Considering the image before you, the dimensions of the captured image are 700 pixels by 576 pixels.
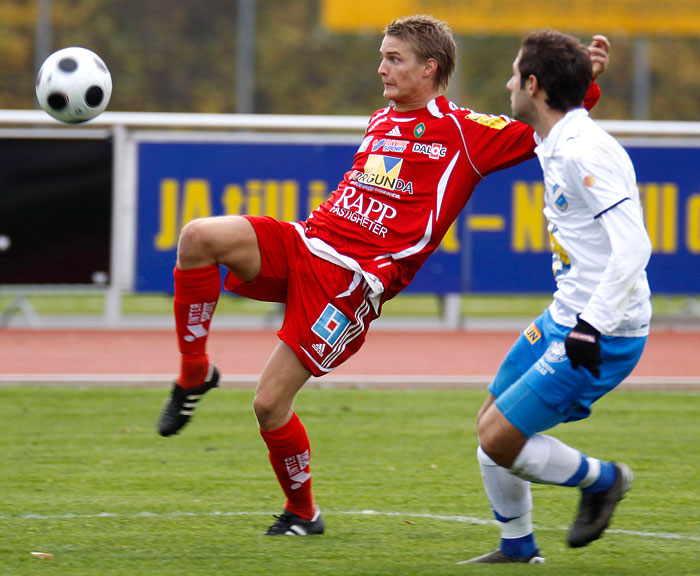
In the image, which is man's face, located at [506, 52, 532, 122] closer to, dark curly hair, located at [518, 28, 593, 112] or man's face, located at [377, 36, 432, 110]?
dark curly hair, located at [518, 28, 593, 112]

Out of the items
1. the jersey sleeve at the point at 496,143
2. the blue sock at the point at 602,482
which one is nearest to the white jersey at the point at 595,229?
the blue sock at the point at 602,482

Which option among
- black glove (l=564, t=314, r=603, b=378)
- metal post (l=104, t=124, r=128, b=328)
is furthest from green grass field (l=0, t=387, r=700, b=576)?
metal post (l=104, t=124, r=128, b=328)

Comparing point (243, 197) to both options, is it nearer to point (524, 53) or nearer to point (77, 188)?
point (77, 188)

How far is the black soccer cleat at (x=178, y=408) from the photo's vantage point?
15.8 ft

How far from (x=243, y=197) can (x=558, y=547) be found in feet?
29.3

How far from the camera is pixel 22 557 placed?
4.53 meters

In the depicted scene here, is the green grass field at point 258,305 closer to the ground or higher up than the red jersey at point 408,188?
closer to the ground

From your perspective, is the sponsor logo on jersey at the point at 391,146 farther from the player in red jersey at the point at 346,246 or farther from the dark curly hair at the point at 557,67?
the dark curly hair at the point at 557,67

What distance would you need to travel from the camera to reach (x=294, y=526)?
5.02 metres

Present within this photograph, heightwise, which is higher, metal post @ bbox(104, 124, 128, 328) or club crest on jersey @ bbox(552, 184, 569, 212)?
club crest on jersey @ bbox(552, 184, 569, 212)

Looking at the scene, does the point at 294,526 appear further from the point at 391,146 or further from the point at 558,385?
the point at 391,146

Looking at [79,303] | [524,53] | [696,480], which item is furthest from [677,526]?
[79,303]

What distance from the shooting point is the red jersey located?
16.1 ft

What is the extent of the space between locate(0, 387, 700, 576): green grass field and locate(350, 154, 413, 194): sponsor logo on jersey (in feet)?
4.78
